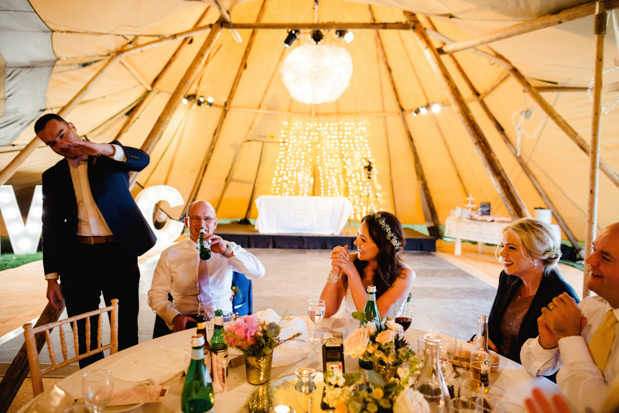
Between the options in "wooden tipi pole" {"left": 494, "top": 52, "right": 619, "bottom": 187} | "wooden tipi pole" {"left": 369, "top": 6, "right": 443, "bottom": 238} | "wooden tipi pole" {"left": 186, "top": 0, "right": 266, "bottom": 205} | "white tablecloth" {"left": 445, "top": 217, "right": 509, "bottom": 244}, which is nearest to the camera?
"wooden tipi pole" {"left": 494, "top": 52, "right": 619, "bottom": 187}

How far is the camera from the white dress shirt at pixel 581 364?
117 cm

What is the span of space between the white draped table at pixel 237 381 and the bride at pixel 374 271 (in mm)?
430

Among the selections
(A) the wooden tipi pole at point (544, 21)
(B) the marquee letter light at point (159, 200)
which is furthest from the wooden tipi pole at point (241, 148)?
(A) the wooden tipi pole at point (544, 21)

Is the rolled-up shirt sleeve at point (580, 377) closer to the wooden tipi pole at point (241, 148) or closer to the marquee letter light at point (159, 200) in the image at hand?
the marquee letter light at point (159, 200)

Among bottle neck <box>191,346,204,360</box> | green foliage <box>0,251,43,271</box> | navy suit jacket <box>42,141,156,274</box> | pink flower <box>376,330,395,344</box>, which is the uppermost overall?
navy suit jacket <box>42,141,156,274</box>

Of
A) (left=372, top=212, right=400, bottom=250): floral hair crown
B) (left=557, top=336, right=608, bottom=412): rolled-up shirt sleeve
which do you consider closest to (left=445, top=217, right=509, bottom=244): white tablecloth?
(left=372, top=212, right=400, bottom=250): floral hair crown

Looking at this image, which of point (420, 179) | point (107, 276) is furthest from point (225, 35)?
point (107, 276)

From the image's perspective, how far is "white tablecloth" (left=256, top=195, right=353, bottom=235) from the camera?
7648mm

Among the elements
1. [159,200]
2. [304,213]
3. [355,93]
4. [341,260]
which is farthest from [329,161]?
[341,260]

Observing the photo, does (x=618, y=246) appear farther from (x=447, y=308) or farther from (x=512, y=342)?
(x=447, y=308)

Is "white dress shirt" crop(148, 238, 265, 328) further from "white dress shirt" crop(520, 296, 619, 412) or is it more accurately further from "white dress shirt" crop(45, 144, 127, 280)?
"white dress shirt" crop(520, 296, 619, 412)

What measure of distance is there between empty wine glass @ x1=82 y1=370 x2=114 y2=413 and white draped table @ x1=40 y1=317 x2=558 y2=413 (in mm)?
133

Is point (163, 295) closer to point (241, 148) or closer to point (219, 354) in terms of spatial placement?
point (219, 354)

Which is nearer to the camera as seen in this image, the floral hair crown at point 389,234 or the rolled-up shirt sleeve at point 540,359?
the rolled-up shirt sleeve at point 540,359
